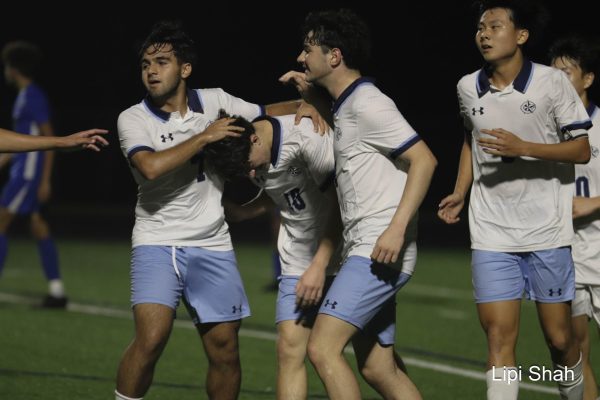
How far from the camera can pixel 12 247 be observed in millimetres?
16375

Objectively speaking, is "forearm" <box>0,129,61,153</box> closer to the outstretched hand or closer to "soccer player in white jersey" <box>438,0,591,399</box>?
the outstretched hand

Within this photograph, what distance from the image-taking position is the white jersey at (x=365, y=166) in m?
5.30

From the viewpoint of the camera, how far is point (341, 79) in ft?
18.0

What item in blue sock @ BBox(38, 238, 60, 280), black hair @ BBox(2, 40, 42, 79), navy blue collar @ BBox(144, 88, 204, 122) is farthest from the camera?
blue sock @ BBox(38, 238, 60, 280)

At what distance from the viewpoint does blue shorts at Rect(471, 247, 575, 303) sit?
18.8 feet

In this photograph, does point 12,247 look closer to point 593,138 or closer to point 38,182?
point 38,182

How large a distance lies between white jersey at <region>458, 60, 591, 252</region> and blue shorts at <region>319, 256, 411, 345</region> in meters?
0.64

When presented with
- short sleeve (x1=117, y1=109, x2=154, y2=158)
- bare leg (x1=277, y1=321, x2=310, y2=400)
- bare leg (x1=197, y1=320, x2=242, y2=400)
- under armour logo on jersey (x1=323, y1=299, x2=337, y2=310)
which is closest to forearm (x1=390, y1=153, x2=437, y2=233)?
under armour logo on jersey (x1=323, y1=299, x2=337, y2=310)

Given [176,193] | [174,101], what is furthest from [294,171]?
[174,101]

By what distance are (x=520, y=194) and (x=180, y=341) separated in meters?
4.08

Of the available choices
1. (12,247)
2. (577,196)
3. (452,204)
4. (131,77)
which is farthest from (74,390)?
(131,77)

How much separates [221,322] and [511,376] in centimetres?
148

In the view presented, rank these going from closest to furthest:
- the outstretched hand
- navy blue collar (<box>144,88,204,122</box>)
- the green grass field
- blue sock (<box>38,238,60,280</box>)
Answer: the outstretched hand < navy blue collar (<box>144,88,204,122</box>) < the green grass field < blue sock (<box>38,238,60,280</box>)

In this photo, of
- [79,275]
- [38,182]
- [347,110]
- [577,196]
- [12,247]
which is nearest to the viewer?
[347,110]
